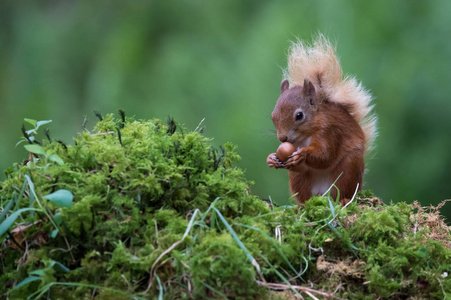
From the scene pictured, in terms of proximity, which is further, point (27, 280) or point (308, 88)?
point (308, 88)

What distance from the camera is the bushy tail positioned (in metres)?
2.68

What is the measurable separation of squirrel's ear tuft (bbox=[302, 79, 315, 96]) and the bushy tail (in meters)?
0.09

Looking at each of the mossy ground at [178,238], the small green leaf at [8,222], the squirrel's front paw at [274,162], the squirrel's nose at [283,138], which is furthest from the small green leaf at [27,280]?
the squirrel's nose at [283,138]

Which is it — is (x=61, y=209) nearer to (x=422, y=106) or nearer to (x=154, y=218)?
(x=154, y=218)

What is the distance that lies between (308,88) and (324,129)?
0.21 metres

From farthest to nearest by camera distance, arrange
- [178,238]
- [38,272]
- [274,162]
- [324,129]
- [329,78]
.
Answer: [329,78]
[324,129]
[274,162]
[178,238]
[38,272]

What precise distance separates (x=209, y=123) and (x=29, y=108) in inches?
50.3

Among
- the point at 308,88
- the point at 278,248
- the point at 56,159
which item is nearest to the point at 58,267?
the point at 56,159

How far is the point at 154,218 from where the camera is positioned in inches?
55.6

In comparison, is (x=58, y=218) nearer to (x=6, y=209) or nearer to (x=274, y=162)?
(x=6, y=209)

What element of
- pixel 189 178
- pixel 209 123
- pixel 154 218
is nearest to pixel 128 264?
pixel 154 218

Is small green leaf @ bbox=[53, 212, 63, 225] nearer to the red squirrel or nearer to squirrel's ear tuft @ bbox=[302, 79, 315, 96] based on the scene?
the red squirrel

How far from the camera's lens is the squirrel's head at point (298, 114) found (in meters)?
2.58

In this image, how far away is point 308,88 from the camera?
2.59m
